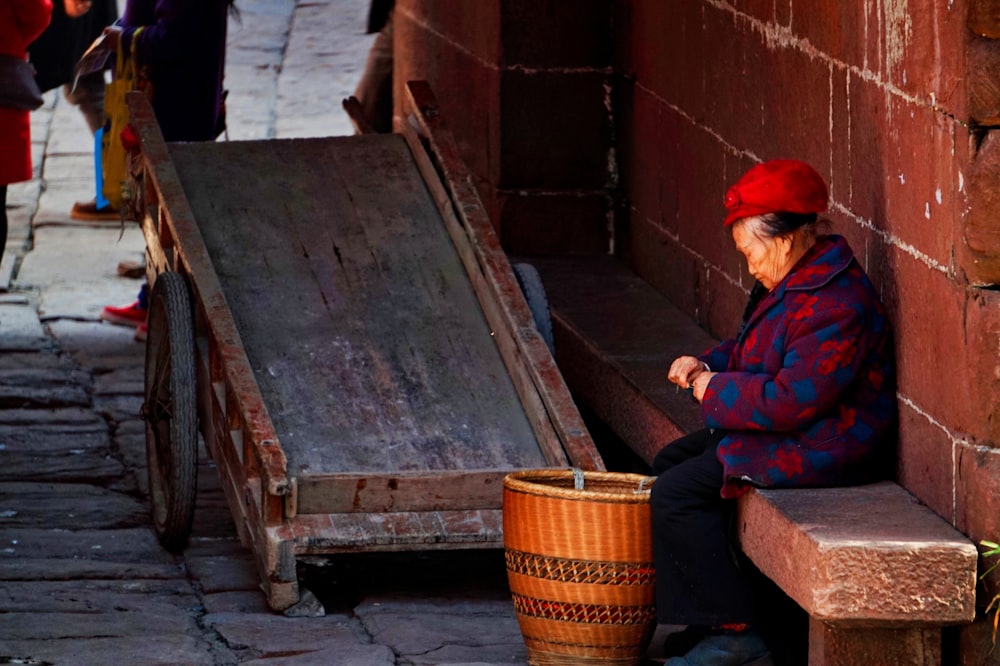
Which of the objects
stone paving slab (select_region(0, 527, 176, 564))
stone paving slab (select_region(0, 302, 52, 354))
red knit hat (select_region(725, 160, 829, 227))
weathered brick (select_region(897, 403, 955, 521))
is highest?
red knit hat (select_region(725, 160, 829, 227))

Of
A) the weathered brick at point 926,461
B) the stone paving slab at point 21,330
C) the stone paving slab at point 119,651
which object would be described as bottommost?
the stone paving slab at point 21,330

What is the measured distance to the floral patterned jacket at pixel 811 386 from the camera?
4.12 m

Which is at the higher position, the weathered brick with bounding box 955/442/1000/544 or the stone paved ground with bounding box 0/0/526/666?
the weathered brick with bounding box 955/442/1000/544

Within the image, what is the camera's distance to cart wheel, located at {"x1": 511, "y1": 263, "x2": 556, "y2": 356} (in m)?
5.81

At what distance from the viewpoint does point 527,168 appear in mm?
7672

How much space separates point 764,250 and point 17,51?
4272 mm

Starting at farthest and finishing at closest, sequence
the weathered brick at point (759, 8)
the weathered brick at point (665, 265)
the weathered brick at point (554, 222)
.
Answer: the weathered brick at point (554, 222), the weathered brick at point (665, 265), the weathered brick at point (759, 8)

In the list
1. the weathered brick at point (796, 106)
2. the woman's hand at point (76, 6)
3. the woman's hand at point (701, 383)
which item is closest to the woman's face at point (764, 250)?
the woman's hand at point (701, 383)

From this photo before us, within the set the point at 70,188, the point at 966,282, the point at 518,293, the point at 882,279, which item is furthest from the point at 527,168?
the point at 70,188

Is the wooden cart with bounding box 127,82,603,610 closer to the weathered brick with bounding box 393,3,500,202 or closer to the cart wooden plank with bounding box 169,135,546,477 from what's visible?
the cart wooden plank with bounding box 169,135,546,477

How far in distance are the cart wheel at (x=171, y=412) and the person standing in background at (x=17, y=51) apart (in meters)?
1.97

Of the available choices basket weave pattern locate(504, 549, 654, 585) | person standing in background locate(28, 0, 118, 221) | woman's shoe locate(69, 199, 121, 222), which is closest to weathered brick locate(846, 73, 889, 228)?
basket weave pattern locate(504, 549, 654, 585)

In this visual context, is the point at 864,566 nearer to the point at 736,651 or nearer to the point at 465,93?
the point at 736,651

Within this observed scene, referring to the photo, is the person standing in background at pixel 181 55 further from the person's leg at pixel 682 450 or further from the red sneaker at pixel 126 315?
the person's leg at pixel 682 450
